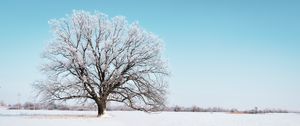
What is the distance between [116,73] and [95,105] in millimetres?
3780

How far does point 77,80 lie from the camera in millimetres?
37188

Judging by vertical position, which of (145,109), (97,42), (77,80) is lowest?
(145,109)

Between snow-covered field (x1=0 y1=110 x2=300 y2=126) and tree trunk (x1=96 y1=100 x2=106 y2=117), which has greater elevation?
tree trunk (x1=96 y1=100 x2=106 y2=117)

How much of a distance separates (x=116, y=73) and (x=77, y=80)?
3.29 meters

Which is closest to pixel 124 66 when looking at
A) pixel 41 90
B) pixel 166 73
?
pixel 166 73

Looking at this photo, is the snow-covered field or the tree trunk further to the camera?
the tree trunk

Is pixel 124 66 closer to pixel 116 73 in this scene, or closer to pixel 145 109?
pixel 116 73

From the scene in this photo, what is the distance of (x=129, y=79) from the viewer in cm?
3791

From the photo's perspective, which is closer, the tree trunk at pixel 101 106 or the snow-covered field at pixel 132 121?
the snow-covered field at pixel 132 121

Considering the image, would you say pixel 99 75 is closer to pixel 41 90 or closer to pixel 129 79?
pixel 129 79

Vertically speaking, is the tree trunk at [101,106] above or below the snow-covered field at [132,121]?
above

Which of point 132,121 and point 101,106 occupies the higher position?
point 101,106

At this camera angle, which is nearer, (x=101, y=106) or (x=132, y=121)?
(x=132, y=121)

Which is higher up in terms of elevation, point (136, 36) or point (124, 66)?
point (136, 36)
